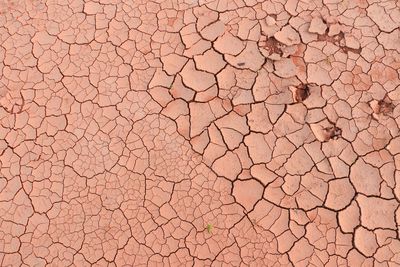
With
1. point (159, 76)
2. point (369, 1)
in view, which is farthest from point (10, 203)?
point (369, 1)

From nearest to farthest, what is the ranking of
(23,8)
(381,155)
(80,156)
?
1. (381,155)
2. (80,156)
3. (23,8)

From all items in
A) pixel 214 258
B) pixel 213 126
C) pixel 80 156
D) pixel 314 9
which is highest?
pixel 314 9

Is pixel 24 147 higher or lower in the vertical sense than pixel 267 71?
lower

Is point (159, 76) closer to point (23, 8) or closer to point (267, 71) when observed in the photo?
point (267, 71)

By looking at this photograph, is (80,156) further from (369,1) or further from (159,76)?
(369,1)

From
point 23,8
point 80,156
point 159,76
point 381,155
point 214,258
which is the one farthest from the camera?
point 23,8

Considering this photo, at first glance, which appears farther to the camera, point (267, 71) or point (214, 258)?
point (267, 71)
